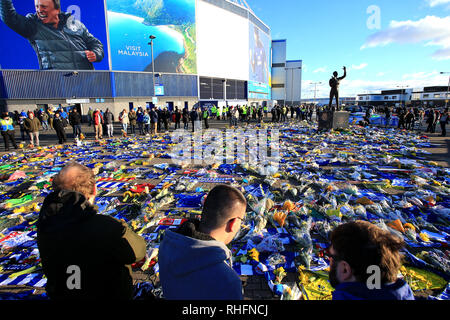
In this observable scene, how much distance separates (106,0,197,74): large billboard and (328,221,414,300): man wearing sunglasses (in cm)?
3704

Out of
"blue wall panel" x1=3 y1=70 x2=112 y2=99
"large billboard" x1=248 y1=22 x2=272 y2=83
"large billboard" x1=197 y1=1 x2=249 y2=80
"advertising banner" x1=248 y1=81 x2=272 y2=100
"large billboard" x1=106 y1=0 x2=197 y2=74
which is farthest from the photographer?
"advertising banner" x1=248 y1=81 x2=272 y2=100

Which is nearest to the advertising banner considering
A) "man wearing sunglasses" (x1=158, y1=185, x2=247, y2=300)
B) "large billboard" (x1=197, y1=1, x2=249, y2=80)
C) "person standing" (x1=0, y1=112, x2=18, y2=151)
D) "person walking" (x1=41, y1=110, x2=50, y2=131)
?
"large billboard" (x1=197, y1=1, x2=249, y2=80)

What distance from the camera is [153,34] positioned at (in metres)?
35.6

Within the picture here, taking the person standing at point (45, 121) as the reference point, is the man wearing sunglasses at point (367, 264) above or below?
below

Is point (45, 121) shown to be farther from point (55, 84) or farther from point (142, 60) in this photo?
point (142, 60)

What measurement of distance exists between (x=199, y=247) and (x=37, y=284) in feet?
9.44

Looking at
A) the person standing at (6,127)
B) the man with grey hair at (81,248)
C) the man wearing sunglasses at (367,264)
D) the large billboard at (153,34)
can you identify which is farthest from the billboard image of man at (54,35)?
the man wearing sunglasses at (367,264)

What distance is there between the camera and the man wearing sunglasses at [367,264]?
1.15 m

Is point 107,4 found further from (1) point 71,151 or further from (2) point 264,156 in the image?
(2) point 264,156

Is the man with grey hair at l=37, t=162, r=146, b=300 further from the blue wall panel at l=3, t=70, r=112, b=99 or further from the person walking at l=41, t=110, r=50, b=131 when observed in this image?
the blue wall panel at l=3, t=70, r=112, b=99

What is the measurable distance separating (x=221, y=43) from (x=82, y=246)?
50.3 m

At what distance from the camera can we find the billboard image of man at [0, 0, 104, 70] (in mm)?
27500

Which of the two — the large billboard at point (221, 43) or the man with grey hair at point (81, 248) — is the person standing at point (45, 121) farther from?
the large billboard at point (221, 43)

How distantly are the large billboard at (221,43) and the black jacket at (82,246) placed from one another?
1724 inches
